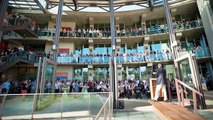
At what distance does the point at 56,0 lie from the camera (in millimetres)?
16031

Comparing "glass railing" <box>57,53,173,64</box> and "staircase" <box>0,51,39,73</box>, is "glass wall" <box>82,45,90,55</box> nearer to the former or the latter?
"glass railing" <box>57,53,173,64</box>

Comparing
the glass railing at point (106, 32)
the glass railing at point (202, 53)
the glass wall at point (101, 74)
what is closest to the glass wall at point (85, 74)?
the glass wall at point (101, 74)

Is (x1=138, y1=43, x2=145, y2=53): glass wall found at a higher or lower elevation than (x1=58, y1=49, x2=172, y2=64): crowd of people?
higher

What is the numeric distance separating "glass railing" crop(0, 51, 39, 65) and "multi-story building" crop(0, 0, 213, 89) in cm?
54

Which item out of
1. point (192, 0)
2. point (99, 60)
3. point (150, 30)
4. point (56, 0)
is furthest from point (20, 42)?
point (192, 0)

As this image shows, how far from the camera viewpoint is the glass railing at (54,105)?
167 inches

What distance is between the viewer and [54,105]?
4738 millimetres

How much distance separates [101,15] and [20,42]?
33.4 ft

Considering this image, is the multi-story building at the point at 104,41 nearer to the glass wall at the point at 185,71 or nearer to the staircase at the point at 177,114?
the glass wall at the point at 185,71

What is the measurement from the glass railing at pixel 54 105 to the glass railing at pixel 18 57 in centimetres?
886

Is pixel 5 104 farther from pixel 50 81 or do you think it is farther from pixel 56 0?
pixel 56 0

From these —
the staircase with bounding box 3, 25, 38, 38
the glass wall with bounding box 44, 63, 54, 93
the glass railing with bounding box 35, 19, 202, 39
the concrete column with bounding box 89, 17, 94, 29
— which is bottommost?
the glass wall with bounding box 44, 63, 54, 93

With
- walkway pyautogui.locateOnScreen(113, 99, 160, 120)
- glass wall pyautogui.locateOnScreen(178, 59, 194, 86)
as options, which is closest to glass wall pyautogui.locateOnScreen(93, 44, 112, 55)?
glass wall pyautogui.locateOnScreen(178, 59, 194, 86)

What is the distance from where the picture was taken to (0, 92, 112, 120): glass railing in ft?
14.0
